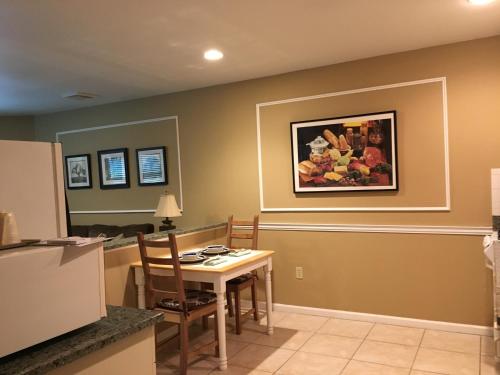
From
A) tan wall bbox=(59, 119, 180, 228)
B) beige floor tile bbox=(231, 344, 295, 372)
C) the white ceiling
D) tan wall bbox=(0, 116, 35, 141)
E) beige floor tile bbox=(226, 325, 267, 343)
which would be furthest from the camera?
tan wall bbox=(0, 116, 35, 141)

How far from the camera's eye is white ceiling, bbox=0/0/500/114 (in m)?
2.48

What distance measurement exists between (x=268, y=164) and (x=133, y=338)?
2972mm

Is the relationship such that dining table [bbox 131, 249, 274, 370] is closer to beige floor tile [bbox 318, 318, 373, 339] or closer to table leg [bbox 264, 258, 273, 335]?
table leg [bbox 264, 258, 273, 335]

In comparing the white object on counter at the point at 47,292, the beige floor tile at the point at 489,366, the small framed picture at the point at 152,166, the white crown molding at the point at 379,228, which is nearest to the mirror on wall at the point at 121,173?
the small framed picture at the point at 152,166

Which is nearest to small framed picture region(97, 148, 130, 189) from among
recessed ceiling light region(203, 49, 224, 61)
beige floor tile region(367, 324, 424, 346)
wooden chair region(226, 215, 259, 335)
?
wooden chair region(226, 215, 259, 335)

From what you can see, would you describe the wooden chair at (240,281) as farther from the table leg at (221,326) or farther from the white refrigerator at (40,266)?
the white refrigerator at (40,266)

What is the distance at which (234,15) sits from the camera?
260 centimetres

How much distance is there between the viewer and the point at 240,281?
3.60 m

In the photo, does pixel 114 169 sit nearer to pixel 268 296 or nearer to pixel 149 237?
pixel 149 237

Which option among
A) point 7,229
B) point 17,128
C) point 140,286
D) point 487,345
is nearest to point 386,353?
point 487,345

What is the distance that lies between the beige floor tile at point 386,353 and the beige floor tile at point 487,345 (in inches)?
18.9

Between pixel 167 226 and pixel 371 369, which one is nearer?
pixel 371 369

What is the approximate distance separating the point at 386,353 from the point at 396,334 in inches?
15.8

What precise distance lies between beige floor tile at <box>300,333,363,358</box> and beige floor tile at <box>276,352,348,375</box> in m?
0.08
